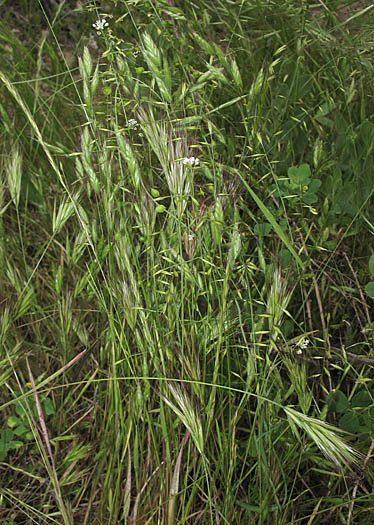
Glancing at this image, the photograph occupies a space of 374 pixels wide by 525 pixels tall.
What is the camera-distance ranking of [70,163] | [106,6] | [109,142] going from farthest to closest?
[106,6], [70,163], [109,142]

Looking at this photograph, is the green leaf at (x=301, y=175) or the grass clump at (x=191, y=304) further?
the green leaf at (x=301, y=175)

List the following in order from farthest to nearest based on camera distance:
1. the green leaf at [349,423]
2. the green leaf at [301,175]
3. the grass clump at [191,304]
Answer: the green leaf at [301,175] → the green leaf at [349,423] → the grass clump at [191,304]

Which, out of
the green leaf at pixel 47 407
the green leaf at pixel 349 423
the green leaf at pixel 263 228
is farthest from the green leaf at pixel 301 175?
the green leaf at pixel 47 407

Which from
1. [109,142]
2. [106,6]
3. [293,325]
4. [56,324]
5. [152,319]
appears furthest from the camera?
[106,6]

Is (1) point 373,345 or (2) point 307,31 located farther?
(2) point 307,31

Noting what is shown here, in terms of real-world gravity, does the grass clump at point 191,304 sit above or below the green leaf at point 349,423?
above

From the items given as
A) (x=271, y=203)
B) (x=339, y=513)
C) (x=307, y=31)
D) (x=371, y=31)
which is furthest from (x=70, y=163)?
(x=339, y=513)

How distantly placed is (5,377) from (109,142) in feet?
1.95

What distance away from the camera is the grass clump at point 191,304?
43.6 inches

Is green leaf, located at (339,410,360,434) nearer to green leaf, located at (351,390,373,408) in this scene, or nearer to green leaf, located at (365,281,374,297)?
green leaf, located at (351,390,373,408)

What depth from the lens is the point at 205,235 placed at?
1144mm

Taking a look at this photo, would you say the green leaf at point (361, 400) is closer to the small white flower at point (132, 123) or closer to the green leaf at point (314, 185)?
the green leaf at point (314, 185)

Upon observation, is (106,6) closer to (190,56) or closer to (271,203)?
(190,56)

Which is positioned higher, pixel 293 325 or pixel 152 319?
pixel 152 319
